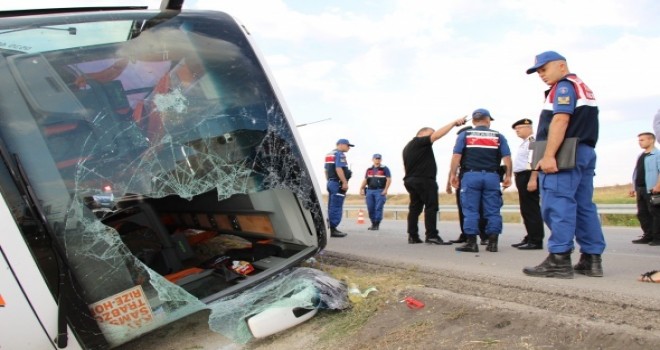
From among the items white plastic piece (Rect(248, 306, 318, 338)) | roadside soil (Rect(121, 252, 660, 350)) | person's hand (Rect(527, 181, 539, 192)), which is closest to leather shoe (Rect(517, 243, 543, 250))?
person's hand (Rect(527, 181, 539, 192))

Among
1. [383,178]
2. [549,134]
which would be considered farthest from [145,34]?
[383,178]

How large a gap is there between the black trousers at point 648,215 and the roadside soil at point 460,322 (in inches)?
155

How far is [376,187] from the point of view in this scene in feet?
32.3

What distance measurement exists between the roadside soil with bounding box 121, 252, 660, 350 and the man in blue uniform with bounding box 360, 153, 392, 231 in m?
6.07

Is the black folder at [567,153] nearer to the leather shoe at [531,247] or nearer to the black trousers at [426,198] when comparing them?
the leather shoe at [531,247]

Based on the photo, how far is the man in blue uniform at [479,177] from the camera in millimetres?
5078

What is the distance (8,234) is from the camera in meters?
2.38

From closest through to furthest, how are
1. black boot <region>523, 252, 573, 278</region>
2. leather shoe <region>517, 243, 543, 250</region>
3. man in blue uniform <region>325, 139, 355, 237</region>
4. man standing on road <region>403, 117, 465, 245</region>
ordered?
1. black boot <region>523, 252, 573, 278</region>
2. leather shoe <region>517, 243, 543, 250</region>
3. man standing on road <region>403, 117, 465, 245</region>
4. man in blue uniform <region>325, 139, 355, 237</region>

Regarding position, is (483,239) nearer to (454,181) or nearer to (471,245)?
(471,245)

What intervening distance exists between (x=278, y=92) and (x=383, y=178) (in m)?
6.58

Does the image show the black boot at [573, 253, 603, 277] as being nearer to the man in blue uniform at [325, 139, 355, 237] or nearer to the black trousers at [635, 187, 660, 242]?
the black trousers at [635, 187, 660, 242]

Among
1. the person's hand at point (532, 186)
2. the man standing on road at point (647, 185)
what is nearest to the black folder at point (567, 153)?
the person's hand at point (532, 186)

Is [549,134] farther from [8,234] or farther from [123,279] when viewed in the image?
[8,234]

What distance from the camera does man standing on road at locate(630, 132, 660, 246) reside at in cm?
601
